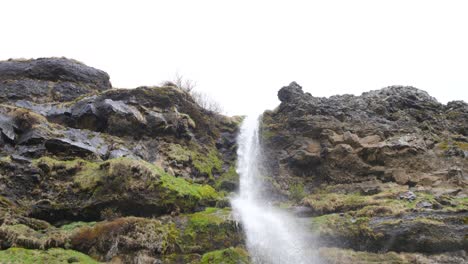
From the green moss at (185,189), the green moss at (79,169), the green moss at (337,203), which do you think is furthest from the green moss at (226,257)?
the green moss at (79,169)

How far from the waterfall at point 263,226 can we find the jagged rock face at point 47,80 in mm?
14501

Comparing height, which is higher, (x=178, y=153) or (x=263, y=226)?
(x=178, y=153)

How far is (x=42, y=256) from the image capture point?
11.3 m

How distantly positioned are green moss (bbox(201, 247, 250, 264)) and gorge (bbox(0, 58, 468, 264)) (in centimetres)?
7

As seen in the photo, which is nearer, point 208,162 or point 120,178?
point 120,178

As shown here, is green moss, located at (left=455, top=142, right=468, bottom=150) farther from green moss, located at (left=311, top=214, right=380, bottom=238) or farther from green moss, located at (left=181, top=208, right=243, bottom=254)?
green moss, located at (left=181, top=208, right=243, bottom=254)

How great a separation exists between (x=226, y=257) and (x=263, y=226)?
12.3 ft

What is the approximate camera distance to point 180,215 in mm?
16016

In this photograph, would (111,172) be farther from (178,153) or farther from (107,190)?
(178,153)

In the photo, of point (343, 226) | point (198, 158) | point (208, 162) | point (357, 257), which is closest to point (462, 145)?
point (343, 226)

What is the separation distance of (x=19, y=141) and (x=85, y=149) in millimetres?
3153

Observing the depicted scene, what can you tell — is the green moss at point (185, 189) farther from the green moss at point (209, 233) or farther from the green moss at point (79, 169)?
the green moss at point (79, 169)

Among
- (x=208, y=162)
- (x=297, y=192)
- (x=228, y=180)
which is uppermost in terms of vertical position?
(x=208, y=162)

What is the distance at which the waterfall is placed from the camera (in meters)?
14.2
